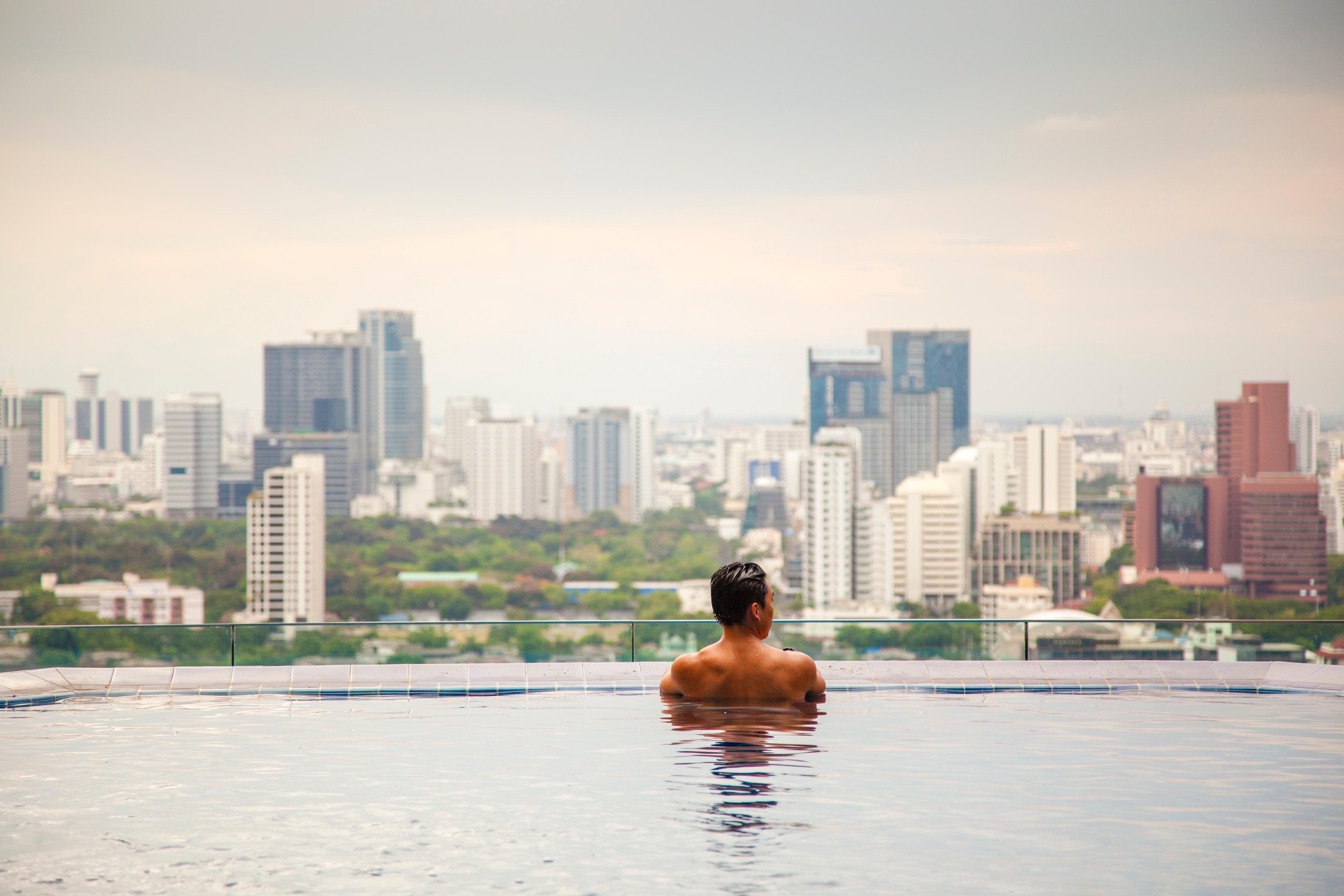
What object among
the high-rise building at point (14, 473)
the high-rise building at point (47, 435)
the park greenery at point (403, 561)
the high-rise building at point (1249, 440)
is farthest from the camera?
the high-rise building at point (47, 435)

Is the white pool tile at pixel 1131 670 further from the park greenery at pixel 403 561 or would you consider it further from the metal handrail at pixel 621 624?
the park greenery at pixel 403 561

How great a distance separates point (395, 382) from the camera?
5644 cm

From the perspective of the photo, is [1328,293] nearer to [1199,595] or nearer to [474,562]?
[1199,595]

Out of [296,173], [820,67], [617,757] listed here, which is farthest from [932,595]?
[617,757]

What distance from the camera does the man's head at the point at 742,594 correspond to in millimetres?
3930

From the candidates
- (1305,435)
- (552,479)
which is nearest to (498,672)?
(1305,435)

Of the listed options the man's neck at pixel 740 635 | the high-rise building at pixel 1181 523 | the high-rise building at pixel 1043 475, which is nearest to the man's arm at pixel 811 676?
the man's neck at pixel 740 635

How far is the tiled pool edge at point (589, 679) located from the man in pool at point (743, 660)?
1716 millimetres

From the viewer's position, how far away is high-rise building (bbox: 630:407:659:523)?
50.3 meters

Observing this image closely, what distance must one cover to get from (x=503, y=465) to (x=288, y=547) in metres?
12.8

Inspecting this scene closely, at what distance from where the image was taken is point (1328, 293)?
34.9 m

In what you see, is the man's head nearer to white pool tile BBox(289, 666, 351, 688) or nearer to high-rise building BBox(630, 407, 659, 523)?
white pool tile BBox(289, 666, 351, 688)

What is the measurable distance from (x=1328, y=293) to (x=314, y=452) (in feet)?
125

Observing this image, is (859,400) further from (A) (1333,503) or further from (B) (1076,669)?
(B) (1076,669)
